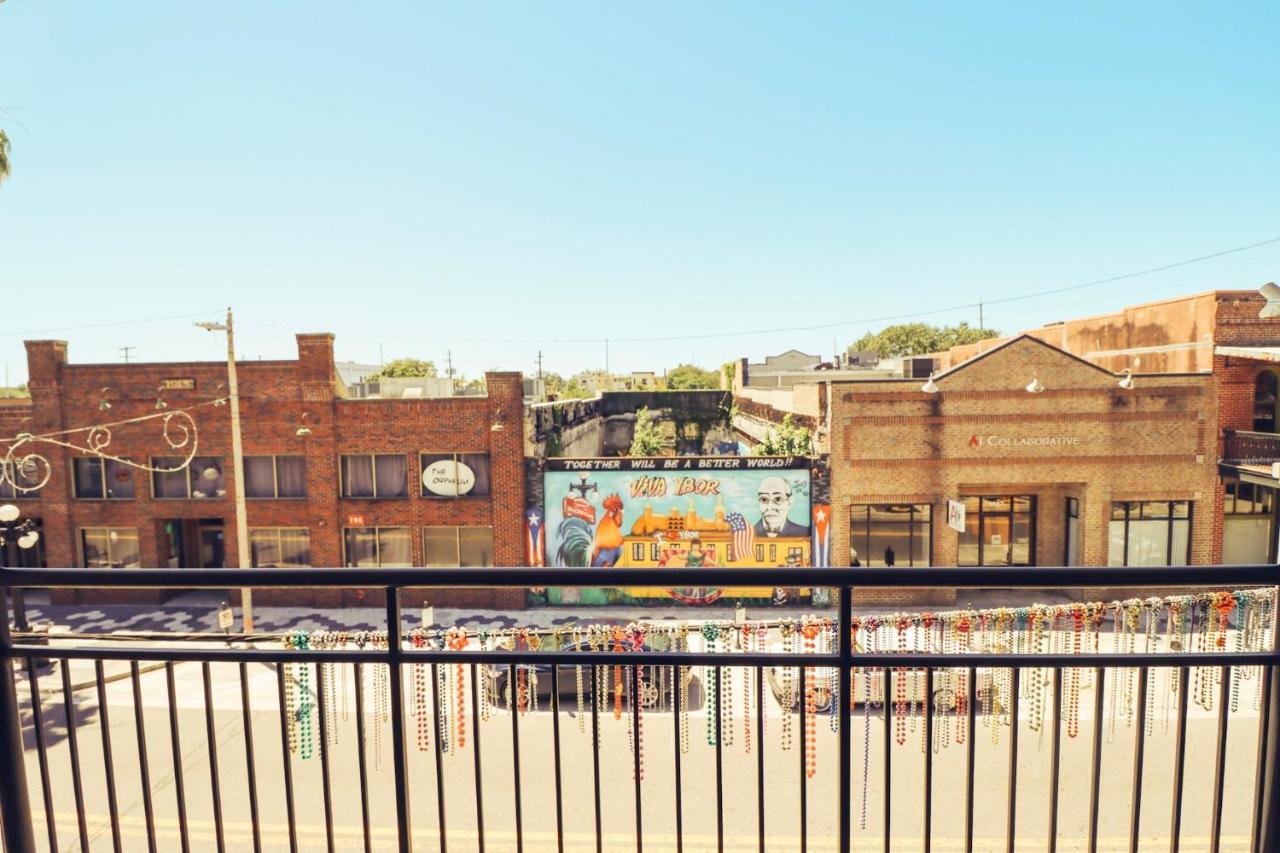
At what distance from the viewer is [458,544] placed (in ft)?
61.5

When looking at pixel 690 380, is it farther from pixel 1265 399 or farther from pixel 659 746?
pixel 659 746

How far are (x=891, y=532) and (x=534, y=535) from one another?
9.25 meters

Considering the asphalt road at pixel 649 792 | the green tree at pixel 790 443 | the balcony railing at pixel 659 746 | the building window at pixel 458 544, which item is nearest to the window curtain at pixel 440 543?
the building window at pixel 458 544

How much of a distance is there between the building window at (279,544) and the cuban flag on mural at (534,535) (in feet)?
19.3

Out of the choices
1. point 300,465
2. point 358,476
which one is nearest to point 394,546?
point 358,476

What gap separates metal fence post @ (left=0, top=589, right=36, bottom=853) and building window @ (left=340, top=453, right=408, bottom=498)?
16891mm

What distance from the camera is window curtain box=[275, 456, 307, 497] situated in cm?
1877

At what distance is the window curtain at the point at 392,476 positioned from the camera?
18625 millimetres

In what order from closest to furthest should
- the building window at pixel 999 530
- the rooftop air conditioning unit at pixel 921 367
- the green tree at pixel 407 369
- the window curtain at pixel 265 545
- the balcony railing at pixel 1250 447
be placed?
1. the balcony railing at pixel 1250 447
2. the building window at pixel 999 530
3. the window curtain at pixel 265 545
4. the rooftop air conditioning unit at pixel 921 367
5. the green tree at pixel 407 369

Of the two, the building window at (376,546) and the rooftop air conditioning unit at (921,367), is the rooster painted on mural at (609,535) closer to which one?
the building window at (376,546)

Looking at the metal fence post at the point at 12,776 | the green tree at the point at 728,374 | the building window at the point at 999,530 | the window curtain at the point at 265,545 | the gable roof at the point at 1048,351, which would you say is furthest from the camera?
the green tree at the point at 728,374

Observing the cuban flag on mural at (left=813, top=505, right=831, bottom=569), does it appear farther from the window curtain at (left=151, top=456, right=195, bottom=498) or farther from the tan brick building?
the window curtain at (left=151, top=456, right=195, bottom=498)

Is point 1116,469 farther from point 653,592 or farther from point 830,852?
point 830,852

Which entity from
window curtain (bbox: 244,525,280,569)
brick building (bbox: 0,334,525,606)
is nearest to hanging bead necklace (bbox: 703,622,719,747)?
brick building (bbox: 0,334,525,606)
